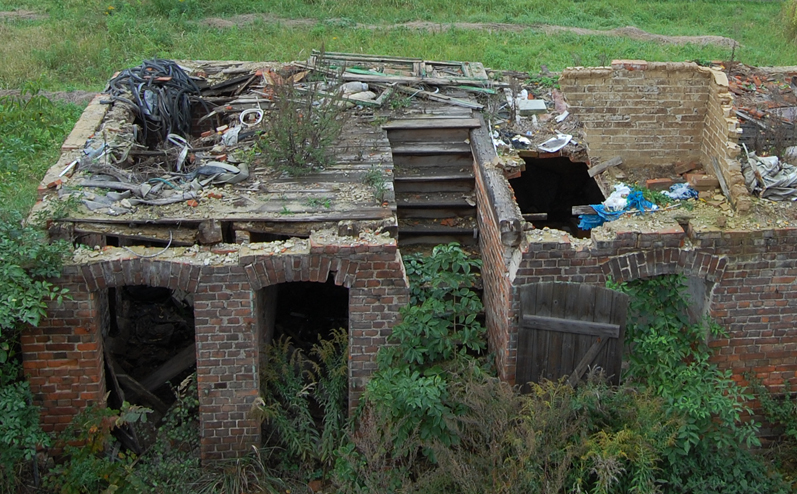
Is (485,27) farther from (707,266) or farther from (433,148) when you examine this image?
(707,266)

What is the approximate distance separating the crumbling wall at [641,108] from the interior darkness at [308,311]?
3.49 metres

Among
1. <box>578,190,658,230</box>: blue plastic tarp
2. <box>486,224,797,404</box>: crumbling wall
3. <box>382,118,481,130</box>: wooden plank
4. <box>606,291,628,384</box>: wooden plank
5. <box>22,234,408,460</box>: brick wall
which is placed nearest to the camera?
<box>22,234,408,460</box>: brick wall

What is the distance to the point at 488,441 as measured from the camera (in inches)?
277

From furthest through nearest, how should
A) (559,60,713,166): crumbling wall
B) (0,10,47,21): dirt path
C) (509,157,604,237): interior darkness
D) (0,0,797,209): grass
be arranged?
(0,10,47,21): dirt path → (0,0,797,209): grass → (509,157,604,237): interior darkness → (559,60,713,166): crumbling wall

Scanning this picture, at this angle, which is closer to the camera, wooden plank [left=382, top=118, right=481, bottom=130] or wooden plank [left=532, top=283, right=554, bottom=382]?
wooden plank [left=532, top=283, right=554, bottom=382]

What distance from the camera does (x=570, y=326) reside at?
7539 mm

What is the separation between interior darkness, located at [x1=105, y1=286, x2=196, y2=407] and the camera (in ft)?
29.5

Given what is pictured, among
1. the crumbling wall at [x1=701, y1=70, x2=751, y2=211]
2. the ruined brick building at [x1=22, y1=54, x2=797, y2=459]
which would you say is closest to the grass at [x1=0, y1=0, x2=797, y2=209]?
the crumbling wall at [x1=701, y1=70, x2=751, y2=211]

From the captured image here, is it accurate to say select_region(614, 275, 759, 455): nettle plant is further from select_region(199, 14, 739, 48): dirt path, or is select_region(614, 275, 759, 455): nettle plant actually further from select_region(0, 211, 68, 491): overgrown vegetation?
select_region(199, 14, 739, 48): dirt path

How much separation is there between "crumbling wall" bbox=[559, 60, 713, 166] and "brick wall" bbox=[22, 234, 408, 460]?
3451mm

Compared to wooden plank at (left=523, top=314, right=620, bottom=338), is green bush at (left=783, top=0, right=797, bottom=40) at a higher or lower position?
higher

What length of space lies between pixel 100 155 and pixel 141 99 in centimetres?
194

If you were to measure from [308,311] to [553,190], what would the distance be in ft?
12.9

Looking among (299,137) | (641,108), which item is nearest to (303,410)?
(299,137)
